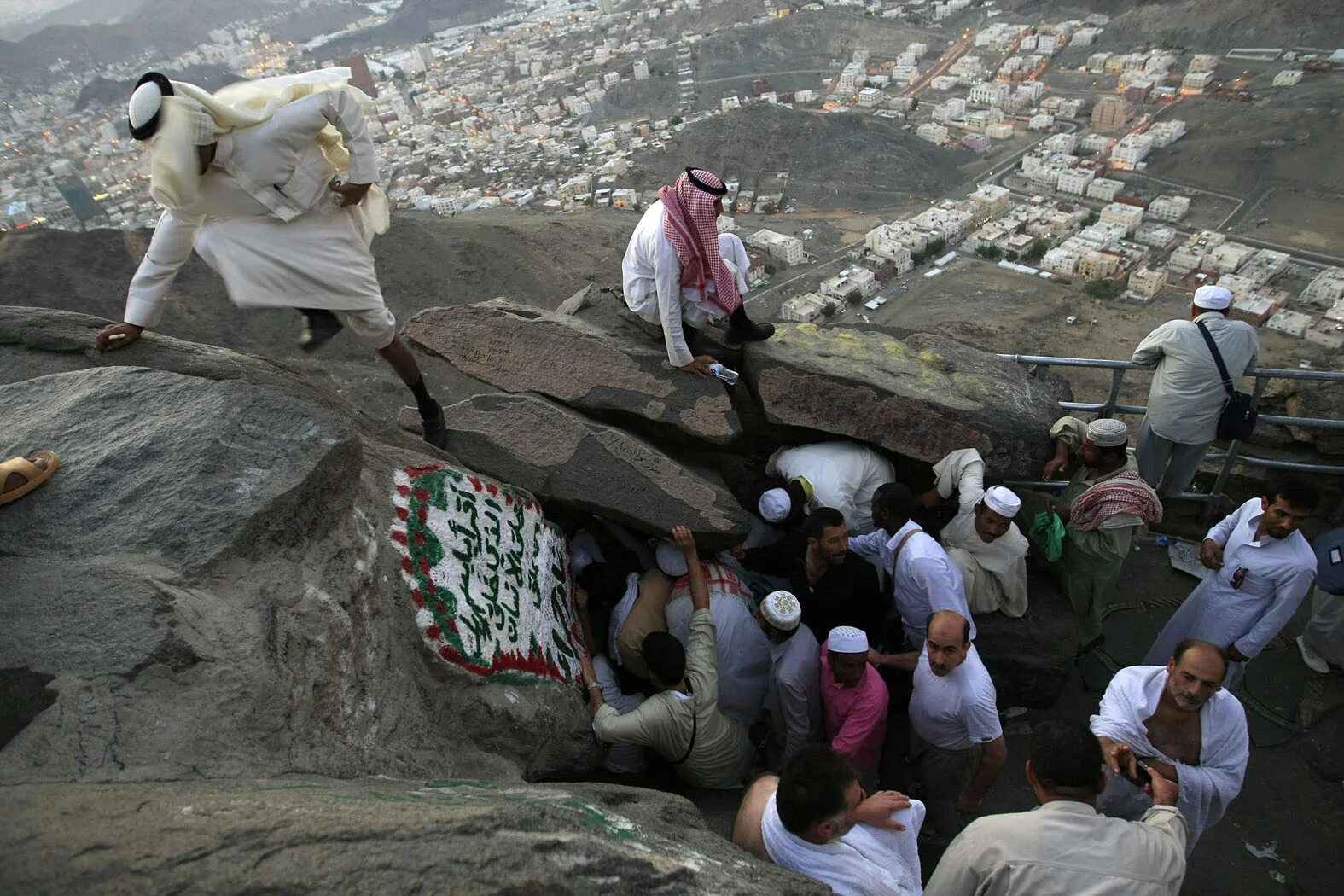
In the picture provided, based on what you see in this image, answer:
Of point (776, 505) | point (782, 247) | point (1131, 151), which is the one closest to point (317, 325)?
point (776, 505)

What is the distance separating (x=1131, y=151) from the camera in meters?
35.3

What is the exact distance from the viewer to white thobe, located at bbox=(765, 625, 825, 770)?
11.3 feet

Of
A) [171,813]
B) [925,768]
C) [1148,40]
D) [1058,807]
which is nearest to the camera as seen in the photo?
[171,813]

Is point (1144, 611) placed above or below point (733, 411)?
below

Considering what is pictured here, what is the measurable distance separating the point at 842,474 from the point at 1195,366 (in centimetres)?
210

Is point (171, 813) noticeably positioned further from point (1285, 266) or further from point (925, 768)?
point (1285, 266)

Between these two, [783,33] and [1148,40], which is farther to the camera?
[783,33]

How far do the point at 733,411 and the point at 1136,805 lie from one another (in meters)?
2.79

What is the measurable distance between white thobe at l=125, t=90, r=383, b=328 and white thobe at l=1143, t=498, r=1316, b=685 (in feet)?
14.1

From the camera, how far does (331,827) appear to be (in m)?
1.76

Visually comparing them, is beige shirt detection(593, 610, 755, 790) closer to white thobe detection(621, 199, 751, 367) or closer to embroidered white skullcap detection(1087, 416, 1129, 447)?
white thobe detection(621, 199, 751, 367)

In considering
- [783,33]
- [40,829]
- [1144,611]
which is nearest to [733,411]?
[1144,611]

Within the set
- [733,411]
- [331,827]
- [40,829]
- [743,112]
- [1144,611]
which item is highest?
[40,829]

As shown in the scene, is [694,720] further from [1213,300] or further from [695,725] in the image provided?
[1213,300]
